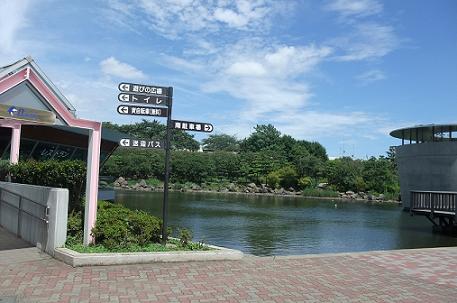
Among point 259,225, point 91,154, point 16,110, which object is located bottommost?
point 259,225

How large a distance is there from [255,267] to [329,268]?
52.6 inches

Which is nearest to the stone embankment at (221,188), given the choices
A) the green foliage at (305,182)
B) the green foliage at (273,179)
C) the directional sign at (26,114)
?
the green foliage at (273,179)

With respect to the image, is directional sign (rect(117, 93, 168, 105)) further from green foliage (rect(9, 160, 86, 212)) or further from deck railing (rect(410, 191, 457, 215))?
deck railing (rect(410, 191, 457, 215))

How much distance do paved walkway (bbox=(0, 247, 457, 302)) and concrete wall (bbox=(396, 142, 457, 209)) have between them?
74.2 ft

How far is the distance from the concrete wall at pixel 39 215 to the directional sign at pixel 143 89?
2058 millimetres

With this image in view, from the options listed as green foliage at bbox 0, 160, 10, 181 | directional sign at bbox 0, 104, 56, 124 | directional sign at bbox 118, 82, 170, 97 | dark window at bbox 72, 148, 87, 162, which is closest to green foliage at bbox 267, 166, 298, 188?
dark window at bbox 72, 148, 87, 162

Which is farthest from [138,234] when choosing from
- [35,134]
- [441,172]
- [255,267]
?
[441,172]

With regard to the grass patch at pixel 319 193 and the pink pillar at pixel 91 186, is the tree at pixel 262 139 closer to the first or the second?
the grass patch at pixel 319 193

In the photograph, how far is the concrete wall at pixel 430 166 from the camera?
Answer: 2848cm

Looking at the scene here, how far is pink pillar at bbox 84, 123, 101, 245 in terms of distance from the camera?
7.71m

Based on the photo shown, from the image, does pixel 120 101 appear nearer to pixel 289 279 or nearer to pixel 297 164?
pixel 289 279

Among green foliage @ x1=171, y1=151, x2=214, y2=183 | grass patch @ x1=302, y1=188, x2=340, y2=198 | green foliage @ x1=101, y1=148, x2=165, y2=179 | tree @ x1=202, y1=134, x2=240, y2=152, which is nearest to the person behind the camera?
grass patch @ x1=302, y1=188, x2=340, y2=198

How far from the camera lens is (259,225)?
21312 mm

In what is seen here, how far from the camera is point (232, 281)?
6.37 metres
